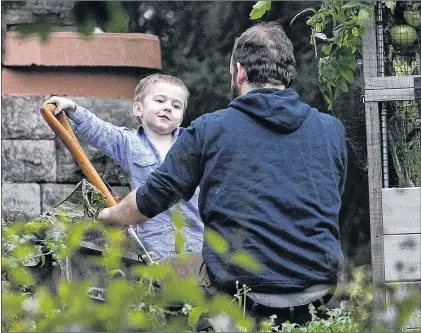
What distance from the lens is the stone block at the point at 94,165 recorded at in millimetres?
4473

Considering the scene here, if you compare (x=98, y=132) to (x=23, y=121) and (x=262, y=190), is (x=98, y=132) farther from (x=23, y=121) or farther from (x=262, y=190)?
(x=262, y=190)

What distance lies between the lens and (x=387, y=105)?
11.6 feet

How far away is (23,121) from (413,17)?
1748 mm

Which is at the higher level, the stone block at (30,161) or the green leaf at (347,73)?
the green leaf at (347,73)

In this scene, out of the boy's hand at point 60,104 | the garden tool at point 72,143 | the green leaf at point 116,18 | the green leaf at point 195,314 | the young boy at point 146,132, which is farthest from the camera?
the young boy at point 146,132

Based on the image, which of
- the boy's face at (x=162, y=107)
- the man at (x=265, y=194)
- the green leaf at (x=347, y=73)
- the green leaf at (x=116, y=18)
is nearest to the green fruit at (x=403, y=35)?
the green leaf at (x=347, y=73)

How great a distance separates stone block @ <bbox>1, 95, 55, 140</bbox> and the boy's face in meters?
0.73

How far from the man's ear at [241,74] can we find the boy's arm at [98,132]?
2.76 feet

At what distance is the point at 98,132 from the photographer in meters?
3.74

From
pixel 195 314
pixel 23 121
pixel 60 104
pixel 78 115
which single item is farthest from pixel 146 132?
pixel 195 314

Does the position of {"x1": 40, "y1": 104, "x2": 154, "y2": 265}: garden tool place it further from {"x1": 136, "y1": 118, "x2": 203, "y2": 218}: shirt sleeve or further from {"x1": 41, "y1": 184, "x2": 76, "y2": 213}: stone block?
{"x1": 41, "y1": 184, "x2": 76, "y2": 213}: stone block

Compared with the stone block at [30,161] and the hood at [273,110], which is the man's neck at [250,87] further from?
the stone block at [30,161]

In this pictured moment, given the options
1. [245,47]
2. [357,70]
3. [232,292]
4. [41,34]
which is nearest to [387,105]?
[357,70]

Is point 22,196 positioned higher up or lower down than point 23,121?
lower down
